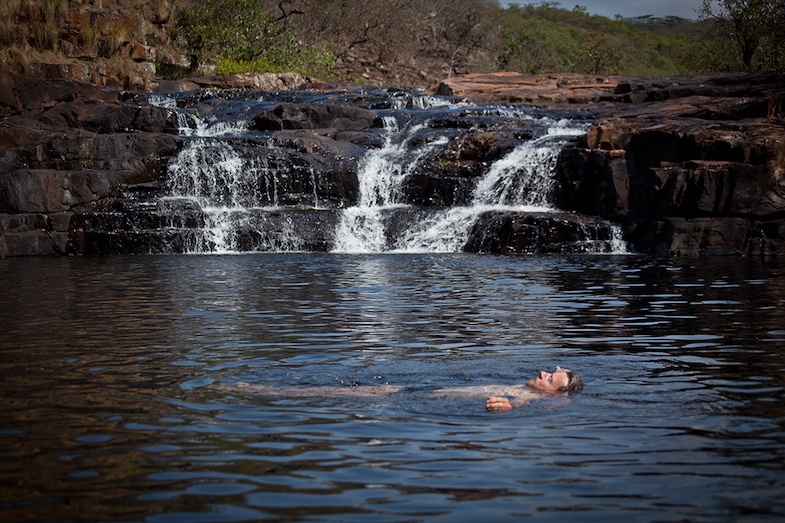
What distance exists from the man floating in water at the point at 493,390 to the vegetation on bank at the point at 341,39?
90.5 feet

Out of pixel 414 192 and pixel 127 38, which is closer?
pixel 414 192

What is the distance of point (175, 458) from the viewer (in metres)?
5.56

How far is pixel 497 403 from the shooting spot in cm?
677

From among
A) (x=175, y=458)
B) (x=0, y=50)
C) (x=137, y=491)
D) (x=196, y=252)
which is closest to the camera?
(x=137, y=491)

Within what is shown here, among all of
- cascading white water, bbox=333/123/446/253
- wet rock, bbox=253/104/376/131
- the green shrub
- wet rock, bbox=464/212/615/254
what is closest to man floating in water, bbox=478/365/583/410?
wet rock, bbox=464/212/615/254

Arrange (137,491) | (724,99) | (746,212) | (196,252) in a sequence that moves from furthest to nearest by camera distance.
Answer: (724,99) < (196,252) < (746,212) < (137,491)

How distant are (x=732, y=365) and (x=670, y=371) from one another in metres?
0.68

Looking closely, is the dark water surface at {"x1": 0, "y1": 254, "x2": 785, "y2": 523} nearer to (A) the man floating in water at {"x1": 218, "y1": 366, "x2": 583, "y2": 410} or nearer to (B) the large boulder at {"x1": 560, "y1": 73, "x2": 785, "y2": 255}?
(A) the man floating in water at {"x1": 218, "y1": 366, "x2": 583, "y2": 410}

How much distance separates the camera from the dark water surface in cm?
483

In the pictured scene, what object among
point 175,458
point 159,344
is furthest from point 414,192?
point 175,458

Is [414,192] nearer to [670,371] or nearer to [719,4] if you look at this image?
[670,371]

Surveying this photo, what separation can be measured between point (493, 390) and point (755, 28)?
136 feet

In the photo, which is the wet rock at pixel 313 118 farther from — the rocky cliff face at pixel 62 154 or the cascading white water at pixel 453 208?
the rocky cliff face at pixel 62 154

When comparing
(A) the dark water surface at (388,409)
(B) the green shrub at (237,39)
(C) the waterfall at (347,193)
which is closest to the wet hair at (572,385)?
(A) the dark water surface at (388,409)
